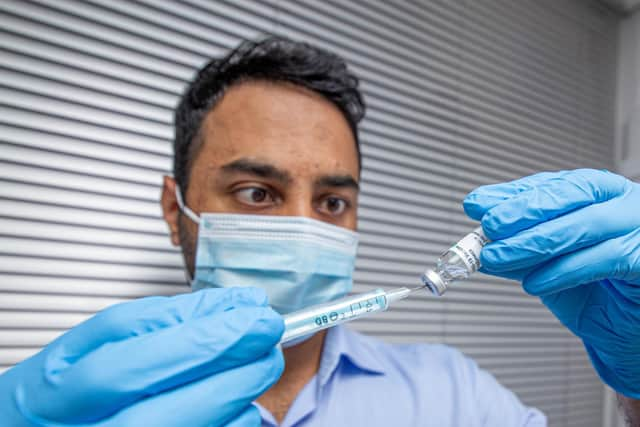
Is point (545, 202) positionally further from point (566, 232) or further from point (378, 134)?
point (378, 134)

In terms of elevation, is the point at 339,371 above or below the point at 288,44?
below

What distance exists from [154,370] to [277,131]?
23.2 inches

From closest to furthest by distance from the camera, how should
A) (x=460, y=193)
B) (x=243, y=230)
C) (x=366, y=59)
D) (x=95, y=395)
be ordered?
1. (x=95, y=395)
2. (x=243, y=230)
3. (x=366, y=59)
4. (x=460, y=193)

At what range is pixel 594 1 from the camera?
228 centimetres

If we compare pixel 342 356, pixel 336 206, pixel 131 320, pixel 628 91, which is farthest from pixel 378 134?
pixel 628 91

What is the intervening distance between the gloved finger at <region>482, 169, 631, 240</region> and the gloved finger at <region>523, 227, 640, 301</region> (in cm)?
6

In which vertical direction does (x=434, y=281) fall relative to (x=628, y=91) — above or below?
below

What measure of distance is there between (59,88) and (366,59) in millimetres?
955

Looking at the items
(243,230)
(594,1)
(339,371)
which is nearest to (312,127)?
(243,230)

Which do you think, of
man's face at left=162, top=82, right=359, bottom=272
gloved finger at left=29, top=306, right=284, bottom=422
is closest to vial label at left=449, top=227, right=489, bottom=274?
gloved finger at left=29, top=306, right=284, bottom=422

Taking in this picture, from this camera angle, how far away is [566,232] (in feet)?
2.11

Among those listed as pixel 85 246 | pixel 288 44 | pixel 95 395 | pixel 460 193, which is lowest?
pixel 95 395

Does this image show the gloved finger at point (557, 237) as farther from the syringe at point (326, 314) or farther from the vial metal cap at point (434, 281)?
the syringe at point (326, 314)

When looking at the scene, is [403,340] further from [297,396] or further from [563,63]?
[563,63]
